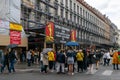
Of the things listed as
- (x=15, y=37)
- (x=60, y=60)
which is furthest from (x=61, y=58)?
(x=15, y=37)

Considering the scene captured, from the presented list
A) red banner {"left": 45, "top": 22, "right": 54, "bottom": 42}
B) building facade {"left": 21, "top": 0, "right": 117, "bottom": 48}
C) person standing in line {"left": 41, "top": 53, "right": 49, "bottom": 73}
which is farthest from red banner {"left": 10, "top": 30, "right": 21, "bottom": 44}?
person standing in line {"left": 41, "top": 53, "right": 49, "bottom": 73}

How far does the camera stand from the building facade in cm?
3869

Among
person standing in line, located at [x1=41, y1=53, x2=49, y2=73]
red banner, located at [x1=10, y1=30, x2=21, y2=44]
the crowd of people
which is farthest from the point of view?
red banner, located at [x1=10, y1=30, x2=21, y2=44]

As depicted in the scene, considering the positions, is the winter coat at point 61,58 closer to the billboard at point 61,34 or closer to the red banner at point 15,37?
the red banner at point 15,37

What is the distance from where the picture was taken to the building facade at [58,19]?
3869cm

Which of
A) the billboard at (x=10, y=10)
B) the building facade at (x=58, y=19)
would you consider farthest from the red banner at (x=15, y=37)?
the building facade at (x=58, y=19)

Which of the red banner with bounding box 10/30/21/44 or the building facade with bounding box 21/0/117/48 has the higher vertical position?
the building facade with bounding box 21/0/117/48

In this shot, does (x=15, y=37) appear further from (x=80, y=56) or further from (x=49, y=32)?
(x=80, y=56)

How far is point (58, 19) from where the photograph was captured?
5275 cm

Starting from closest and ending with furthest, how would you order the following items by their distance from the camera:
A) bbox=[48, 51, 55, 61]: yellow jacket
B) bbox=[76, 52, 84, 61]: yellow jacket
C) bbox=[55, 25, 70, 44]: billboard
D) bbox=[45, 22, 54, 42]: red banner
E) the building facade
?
bbox=[48, 51, 55, 61]: yellow jacket, bbox=[76, 52, 84, 61]: yellow jacket, bbox=[45, 22, 54, 42]: red banner, the building facade, bbox=[55, 25, 70, 44]: billboard

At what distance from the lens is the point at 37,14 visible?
43.0 m

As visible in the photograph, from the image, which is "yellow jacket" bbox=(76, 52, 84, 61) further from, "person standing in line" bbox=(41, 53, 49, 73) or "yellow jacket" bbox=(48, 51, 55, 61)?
"person standing in line" bbox=(41, 53, 49, 73)

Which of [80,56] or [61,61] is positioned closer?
[61,61]

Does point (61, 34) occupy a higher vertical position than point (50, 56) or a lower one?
higher
